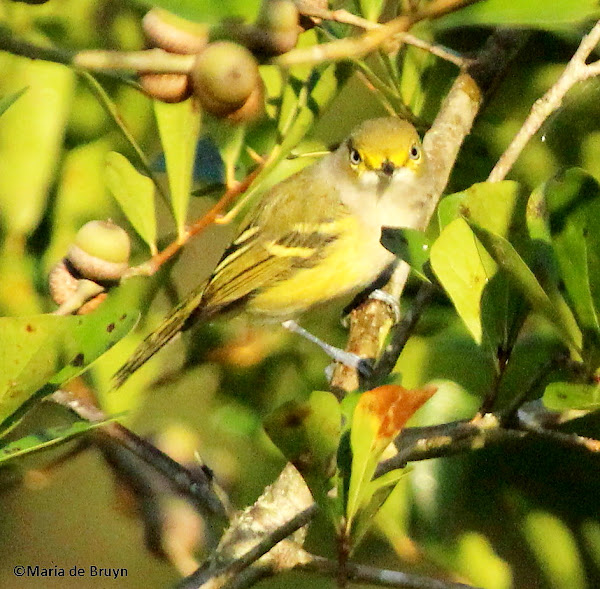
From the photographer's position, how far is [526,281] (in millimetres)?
843

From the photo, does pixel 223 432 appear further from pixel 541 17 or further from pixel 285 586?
pixel 541 17

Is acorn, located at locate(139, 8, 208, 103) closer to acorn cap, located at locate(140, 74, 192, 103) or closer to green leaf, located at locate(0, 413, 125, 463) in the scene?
acorn cap, located at locate(140, 74, 192, 103)

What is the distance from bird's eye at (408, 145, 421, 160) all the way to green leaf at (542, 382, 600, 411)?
1.12 meters

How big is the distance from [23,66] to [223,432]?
69 cm

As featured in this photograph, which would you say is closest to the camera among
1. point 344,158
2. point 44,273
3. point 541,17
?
point 541,17

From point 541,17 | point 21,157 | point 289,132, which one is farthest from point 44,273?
point 541,17

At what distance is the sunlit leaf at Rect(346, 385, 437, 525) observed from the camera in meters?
0.83

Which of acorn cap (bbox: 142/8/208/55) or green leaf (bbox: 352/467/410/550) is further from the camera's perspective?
acorn cap (bbox: 142/8/208/55)

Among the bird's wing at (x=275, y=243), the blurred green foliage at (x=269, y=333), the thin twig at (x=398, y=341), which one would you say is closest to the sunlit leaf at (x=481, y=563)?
the blurred green foliage at (x=269, y=333)

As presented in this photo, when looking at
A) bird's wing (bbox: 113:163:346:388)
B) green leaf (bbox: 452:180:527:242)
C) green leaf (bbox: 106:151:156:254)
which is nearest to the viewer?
green leaf (bbox: 452:180:527:242)

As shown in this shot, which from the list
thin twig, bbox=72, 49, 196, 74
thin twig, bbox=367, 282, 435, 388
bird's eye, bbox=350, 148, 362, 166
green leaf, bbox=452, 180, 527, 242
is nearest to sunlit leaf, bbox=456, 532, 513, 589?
thin twig, bbox=367, 282, 435, 388

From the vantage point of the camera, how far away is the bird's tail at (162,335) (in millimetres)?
1412

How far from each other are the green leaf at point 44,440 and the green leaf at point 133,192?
47 centimetres

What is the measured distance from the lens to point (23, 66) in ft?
4.49
